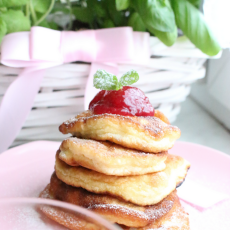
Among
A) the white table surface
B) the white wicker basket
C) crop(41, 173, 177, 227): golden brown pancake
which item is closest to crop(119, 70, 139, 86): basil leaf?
crop(41, 173, 177, 227): golden brown pancake

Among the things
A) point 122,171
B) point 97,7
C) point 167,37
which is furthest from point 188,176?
point 97,7

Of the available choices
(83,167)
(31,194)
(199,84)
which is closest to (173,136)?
(83,167)

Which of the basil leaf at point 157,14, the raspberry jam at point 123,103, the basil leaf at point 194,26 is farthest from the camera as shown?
the basil leaf at point 194,26

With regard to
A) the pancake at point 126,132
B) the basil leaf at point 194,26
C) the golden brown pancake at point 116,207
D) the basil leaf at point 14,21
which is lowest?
the golden brown pancake at point 116,207

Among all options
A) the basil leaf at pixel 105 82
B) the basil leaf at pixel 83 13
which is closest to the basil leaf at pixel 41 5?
the basil leaf at pixel 83 13

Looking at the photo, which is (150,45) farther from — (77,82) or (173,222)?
(173,222)

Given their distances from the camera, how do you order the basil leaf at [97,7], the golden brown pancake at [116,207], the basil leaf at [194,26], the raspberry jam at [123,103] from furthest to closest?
the basil leaf at [97,7]
the basil leaf at [194,26]
the raspberry jam at [123,103]
the golden brown pancake at [116,207]

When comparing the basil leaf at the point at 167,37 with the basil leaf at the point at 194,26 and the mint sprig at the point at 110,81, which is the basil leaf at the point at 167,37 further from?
Answer: the mint sprig at the point at 110,81

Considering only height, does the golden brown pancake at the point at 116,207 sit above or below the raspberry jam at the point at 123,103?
→ below
